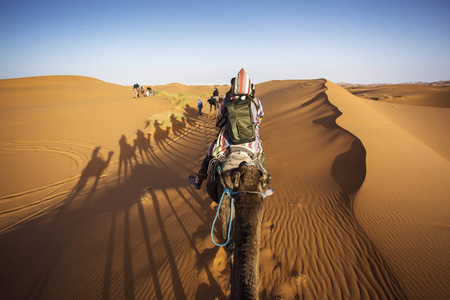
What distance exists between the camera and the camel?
63.7 inches

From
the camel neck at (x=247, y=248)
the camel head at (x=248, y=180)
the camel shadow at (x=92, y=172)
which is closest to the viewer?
the camel neck at (x=247, y=248)

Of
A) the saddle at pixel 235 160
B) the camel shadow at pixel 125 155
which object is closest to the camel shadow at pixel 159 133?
the camel shadow at pixel 125 155

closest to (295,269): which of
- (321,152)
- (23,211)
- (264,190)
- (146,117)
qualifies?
(264,190)

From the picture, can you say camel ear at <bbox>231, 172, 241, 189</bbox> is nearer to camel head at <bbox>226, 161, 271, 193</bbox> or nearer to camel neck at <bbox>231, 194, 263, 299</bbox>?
camel head at <bbox>226, 161, 271, 193</bbox>

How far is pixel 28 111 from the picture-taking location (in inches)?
618

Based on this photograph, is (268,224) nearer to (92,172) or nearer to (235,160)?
(235,160)

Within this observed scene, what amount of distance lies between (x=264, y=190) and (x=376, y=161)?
186 inches

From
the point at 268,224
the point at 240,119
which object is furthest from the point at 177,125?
the point at 240,119

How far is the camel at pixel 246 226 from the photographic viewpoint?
1.62 m

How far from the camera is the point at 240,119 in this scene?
289cm

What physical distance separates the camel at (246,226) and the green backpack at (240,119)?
0.74 meters

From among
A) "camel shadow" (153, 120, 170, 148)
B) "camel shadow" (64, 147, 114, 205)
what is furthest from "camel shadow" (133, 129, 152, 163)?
"camel shadow" (64, 147, 114, 205)

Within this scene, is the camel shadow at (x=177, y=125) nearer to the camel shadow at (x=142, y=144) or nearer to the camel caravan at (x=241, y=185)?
the camel shadow at (x=142, y=144)

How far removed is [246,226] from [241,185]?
0.46 m
